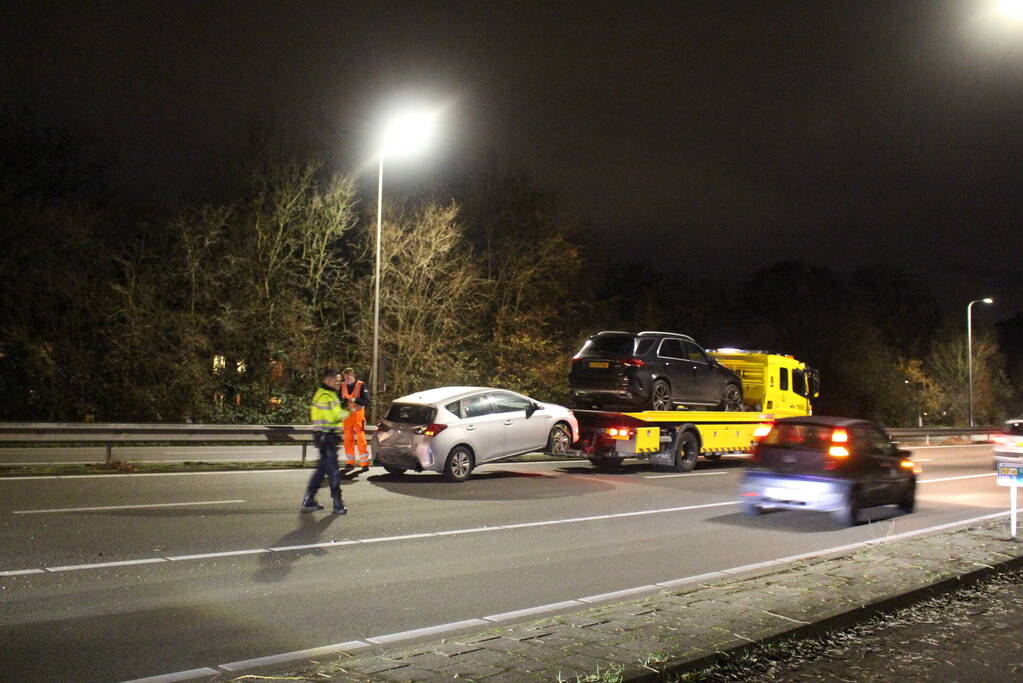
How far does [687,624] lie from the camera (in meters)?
6.25

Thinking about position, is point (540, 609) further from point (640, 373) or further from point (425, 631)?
point (640, 373)

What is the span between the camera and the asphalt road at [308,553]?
21.2ft

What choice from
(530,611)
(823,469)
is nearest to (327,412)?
(530,611)

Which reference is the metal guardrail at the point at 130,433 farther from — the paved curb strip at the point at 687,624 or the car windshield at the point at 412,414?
the paved curb strip at the point at 687,624

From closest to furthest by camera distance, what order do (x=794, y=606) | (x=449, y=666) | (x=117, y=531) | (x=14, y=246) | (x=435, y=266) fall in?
(x=449, y=666) → (x=794, y=606) → (x=117, y=531) → (x=14, y=246) → (x=435, y=266)

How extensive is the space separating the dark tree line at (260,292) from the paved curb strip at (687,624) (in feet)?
50.7

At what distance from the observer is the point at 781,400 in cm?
2420

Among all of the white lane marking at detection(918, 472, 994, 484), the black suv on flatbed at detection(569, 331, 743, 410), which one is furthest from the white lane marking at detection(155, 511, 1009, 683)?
the white lane marking at detection(918, 472, 994, 484)

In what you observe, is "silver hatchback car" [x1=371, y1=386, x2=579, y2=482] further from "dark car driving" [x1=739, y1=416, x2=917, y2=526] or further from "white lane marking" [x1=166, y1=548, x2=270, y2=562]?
"white lane marking" [x1=166, y1=548, x2=270, y2=562]

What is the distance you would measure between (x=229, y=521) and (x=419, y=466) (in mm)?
5118

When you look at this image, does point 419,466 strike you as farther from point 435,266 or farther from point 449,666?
point 435,266

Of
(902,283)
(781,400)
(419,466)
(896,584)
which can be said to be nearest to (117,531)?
(419,466)

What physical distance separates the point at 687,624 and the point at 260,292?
27.4 meters

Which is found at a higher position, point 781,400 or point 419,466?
point 781,400
